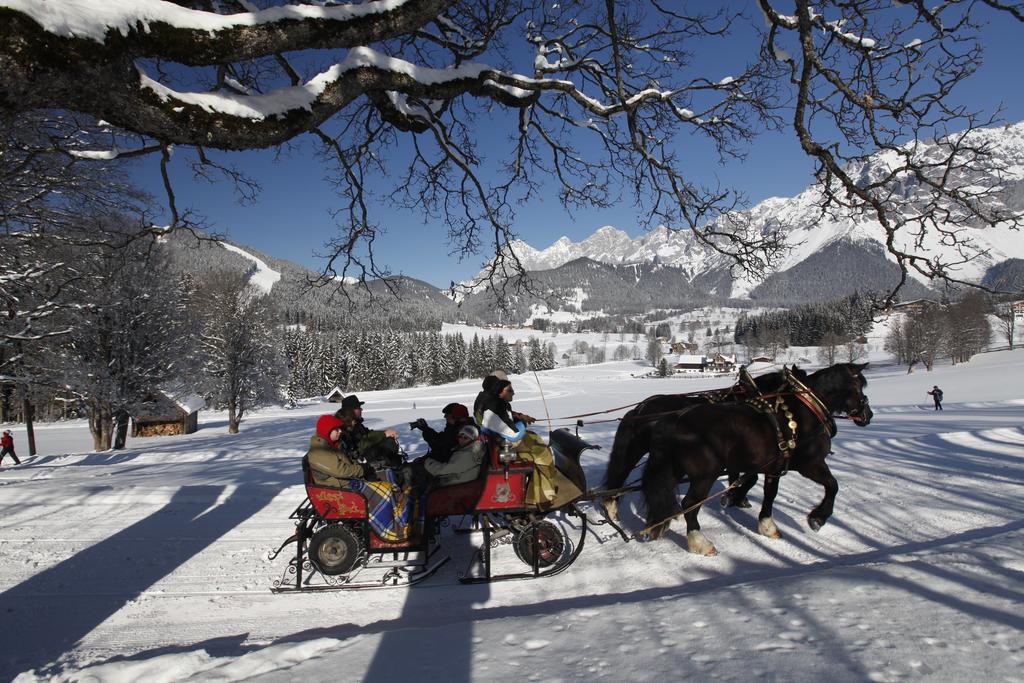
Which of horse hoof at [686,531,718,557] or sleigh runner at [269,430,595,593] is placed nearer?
sleigh runner at [269,430,595,593]

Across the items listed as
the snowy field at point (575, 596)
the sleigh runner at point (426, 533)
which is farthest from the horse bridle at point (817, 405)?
the sleigh runner at point (426, 533)

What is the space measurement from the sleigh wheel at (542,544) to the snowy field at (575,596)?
8.4 inches

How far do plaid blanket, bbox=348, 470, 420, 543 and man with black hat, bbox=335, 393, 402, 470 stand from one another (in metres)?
0.52

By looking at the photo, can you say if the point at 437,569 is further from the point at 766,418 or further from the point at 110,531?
the point at 110,531

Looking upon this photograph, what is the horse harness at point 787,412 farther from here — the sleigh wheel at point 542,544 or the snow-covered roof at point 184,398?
the snow-covered roof at point 184,398

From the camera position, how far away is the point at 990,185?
14.8 feet

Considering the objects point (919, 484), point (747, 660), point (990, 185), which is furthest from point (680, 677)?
point (919, 484)

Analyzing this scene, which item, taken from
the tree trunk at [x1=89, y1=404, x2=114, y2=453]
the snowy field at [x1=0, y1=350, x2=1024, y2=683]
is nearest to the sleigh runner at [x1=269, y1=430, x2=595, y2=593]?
the snowy field at [x1=0, y1=350, x2=1024, y2=683]

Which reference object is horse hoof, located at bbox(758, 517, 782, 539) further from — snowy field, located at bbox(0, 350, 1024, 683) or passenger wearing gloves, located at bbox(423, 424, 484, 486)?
passenger wearing gloves, located at bbox(423, 424, 484, 486)

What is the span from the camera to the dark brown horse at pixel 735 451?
5.00 metres

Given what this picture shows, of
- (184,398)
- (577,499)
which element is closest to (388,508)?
(577,499)

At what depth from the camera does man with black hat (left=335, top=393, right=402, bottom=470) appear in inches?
219

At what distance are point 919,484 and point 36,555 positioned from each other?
1038cm

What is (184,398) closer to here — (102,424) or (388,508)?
(102,424)
